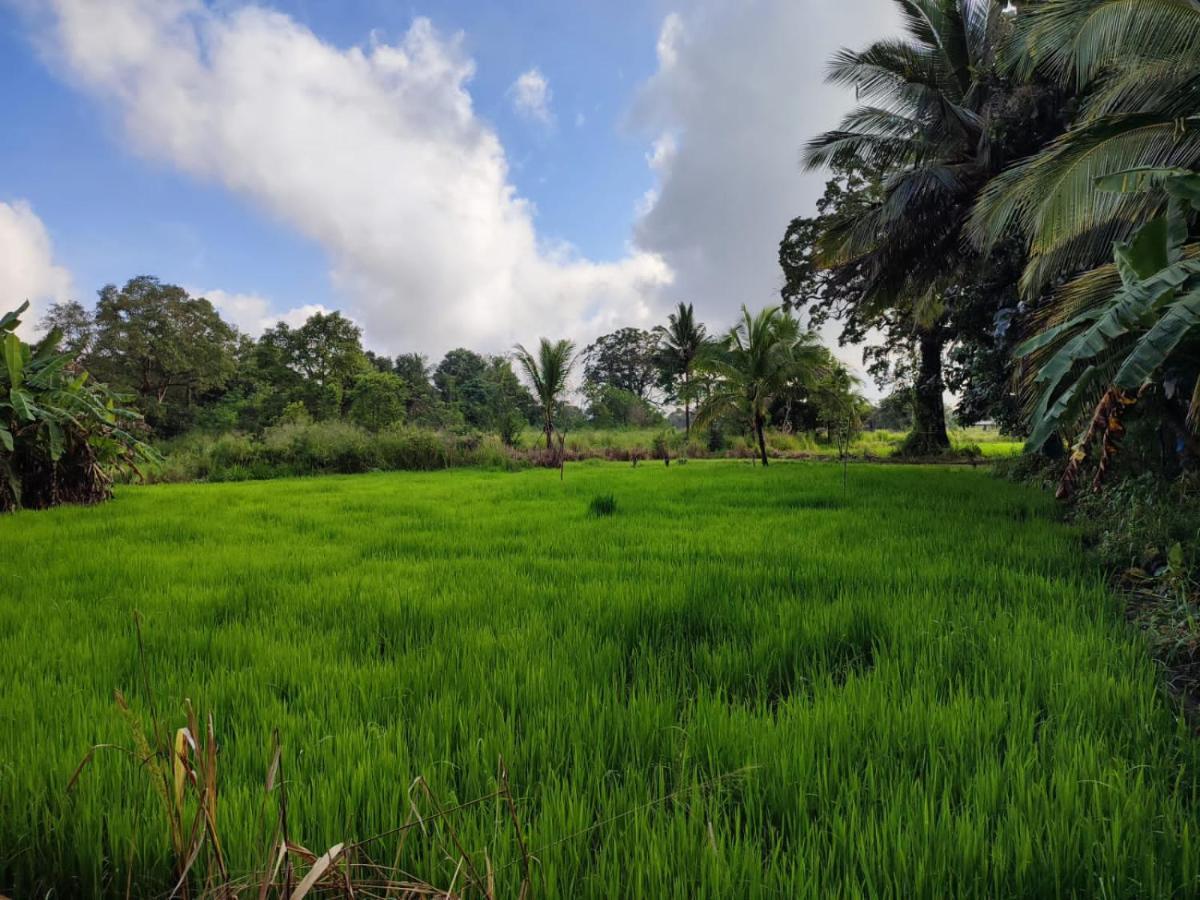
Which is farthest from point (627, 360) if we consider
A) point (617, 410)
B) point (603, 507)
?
point (603, 507)

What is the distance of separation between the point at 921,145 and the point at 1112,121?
6.94m

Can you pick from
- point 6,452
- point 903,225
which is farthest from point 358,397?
point 903,225

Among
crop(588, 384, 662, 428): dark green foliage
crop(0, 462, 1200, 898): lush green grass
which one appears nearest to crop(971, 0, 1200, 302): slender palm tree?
crop(0, 462, 1200, 898): lush green grass

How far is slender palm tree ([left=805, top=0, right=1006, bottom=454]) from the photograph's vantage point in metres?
9.25

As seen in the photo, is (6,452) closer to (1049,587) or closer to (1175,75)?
(1049,587)

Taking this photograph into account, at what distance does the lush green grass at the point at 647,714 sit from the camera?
0.98m

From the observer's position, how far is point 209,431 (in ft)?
89.5

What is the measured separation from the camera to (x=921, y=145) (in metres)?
10.1

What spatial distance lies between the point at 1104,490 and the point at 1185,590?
247 cm

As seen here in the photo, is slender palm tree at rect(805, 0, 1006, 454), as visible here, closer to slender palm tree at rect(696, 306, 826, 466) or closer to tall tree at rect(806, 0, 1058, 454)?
tall tree at rect(806, 0, 1058, 454)

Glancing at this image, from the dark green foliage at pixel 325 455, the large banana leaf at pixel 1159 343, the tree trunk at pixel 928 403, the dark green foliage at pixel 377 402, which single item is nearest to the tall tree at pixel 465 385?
the dark green foliage at pixel 377 402

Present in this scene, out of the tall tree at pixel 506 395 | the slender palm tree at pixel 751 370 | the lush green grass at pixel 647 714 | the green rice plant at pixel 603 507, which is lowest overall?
the lush green grass at pixel 647 714

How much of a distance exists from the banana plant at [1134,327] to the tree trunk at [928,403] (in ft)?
44.9

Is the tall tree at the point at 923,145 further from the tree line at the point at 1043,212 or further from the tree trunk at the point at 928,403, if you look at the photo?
the tree trunk at the point at 928,403
